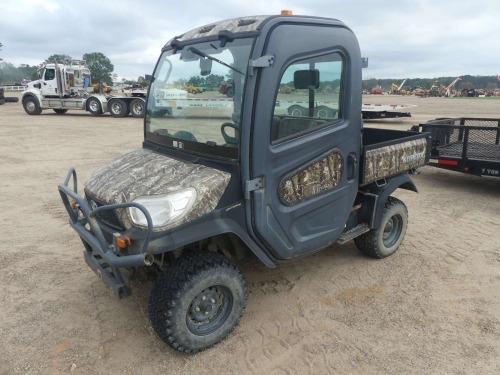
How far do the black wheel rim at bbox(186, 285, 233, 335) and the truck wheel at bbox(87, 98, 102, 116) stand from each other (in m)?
19.4

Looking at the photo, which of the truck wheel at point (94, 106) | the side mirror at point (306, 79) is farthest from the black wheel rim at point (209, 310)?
the truck wheel at point (94, 106)

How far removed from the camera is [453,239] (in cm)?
462

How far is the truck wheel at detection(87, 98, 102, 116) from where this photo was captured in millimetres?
20109

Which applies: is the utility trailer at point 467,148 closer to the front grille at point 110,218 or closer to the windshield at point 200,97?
the windshield at point 200,97

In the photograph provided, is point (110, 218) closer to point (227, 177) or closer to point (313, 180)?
point (227, 177)

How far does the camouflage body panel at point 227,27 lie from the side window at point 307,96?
38 centimetres

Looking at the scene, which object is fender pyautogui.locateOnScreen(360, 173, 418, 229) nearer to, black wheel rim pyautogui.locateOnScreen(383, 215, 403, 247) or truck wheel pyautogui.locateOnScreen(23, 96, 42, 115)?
black wheel rim pyautogui.locateOnScreen(383, 215, 403, 247)

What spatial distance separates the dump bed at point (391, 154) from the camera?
3523 mm

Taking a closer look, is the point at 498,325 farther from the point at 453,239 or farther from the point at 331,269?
the point at 453,239

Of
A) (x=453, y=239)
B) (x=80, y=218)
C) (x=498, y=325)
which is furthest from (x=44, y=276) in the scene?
(x=453, y=239)

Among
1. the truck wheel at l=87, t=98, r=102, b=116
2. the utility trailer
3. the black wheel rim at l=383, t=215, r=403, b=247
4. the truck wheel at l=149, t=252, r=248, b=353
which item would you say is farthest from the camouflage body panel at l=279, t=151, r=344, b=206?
the truck wheel at l=87, t=98, r=102, b=116

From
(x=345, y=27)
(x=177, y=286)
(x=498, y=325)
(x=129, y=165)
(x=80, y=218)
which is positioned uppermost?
(x=345, y=27)

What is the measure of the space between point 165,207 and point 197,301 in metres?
0.72

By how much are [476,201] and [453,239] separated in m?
1.95
